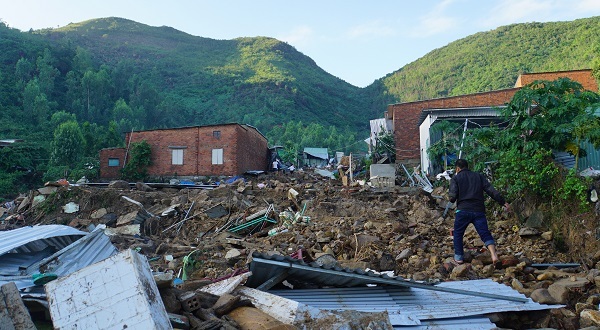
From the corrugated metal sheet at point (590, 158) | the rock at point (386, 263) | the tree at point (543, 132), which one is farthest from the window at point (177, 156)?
the corrugated metal sheet at point (590, 158)

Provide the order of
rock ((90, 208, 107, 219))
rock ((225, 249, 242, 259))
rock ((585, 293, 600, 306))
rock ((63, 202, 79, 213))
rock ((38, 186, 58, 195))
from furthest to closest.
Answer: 1. rock ((38, 186, 58, 195))
2. rock ((63, 202, 79, 213))
3. rock ((90, 208, 107, 219))
4. rock ((225, 249, 242, 259))
5. rock ((585, 293, 600, 306))

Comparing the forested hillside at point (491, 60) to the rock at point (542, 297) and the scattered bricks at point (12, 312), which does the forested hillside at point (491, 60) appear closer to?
the rock at point (542, 297)

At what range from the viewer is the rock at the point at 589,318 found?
4.16m

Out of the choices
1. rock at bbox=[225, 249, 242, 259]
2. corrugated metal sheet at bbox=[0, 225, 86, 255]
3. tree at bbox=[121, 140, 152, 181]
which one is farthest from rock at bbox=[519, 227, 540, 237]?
tree at bbox=[121, 140, 152, 181]

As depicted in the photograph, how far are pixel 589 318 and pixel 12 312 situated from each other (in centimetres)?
467

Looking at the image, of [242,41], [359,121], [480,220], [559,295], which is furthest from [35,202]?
[242,41]

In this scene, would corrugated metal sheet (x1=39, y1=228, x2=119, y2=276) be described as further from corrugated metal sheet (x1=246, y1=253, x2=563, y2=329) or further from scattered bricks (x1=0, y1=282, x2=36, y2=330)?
corrugated metal sheet (x1=246, y1=253, x2=563, y2=329)

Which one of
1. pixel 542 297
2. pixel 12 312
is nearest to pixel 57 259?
pixel 12 312

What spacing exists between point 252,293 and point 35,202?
17.5 metres

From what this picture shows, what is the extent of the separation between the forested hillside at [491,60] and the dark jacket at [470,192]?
39955 millimetres

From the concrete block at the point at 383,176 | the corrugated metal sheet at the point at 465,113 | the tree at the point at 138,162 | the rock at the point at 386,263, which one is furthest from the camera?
the tree at the point at 138,162

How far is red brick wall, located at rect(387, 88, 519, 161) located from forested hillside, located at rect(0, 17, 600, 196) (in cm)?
1029

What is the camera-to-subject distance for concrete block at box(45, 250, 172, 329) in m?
2.94

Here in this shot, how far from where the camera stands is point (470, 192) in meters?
6.41
